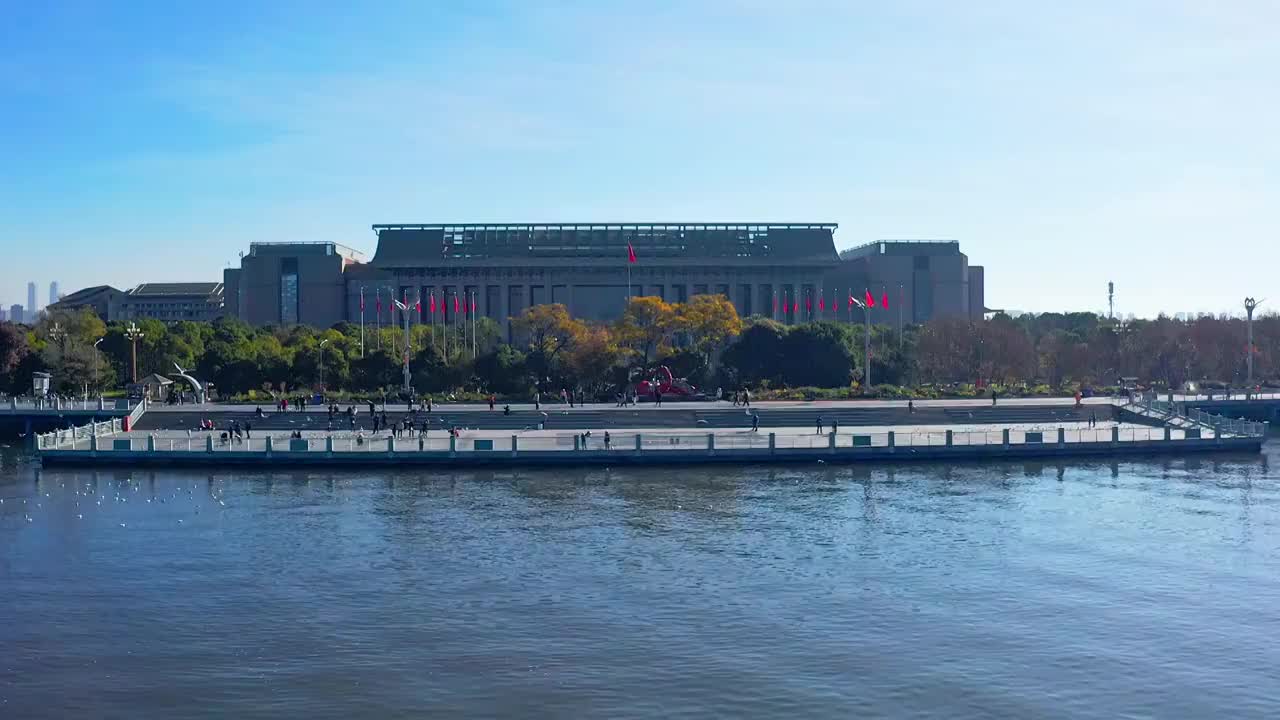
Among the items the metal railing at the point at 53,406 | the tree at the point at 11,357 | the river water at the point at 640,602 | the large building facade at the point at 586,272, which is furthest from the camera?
the large building facade at the point at 586,272

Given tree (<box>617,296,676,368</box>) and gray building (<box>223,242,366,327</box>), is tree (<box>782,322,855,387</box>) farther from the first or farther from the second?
gray building (<box>223,242,366,327</box>)

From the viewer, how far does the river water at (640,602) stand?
22.0 meters

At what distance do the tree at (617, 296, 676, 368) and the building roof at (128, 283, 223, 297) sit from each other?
132m

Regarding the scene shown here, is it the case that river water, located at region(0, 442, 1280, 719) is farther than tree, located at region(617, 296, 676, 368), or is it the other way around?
tree, located at region(617, 296, 676, 368)

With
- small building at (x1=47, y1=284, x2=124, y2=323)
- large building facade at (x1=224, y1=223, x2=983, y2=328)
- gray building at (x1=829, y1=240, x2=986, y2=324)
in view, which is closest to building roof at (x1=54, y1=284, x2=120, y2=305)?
small building at (x1=47, y1=284, x2=124, y2=323)

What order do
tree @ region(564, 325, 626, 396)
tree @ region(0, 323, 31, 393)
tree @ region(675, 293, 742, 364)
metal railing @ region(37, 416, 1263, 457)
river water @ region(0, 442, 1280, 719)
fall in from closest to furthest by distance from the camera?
river water @ region(0, 442, 1280, 719) < metal railing @ region(37, 416, 1263, 457) < tree @ region(564, 325, 626, 396) < tree @ region(0, 323, 31, 393) < tree @ region(675, 293, 742, 364)

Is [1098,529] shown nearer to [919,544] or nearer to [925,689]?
[919,544]

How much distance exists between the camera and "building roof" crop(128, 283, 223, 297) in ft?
626

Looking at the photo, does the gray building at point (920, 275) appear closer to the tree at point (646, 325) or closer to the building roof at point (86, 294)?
the tree at point (646, 325)

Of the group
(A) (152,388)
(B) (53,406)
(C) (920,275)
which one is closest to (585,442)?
(A) (152,388)

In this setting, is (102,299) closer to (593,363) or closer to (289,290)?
(289,290)

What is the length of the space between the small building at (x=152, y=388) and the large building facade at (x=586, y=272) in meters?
57.5

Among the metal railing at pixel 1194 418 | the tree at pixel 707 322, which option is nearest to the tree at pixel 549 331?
the tree at pixel 707 322

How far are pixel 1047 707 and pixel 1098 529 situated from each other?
1728 centimetres
